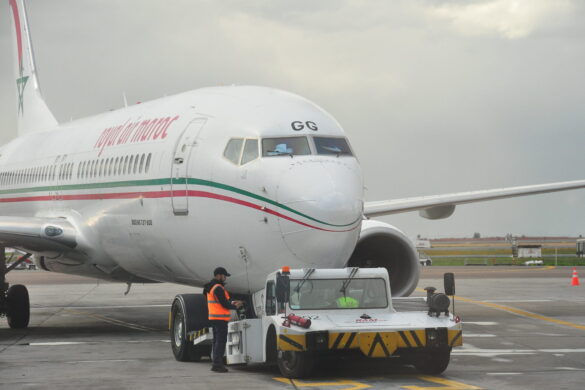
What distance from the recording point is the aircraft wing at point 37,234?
2055 centimetres

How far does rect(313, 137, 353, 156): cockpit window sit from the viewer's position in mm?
15125

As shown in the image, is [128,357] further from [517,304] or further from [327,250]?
[517,304]

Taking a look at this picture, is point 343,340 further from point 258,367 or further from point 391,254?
point 391,254

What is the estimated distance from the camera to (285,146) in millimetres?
15133

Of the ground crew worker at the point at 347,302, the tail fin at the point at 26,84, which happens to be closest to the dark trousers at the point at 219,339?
the ground crew worker at the point at 347,302

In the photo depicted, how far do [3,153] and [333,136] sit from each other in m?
17.0

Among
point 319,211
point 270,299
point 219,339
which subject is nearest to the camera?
point 319,211

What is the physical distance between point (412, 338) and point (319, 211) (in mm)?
2164

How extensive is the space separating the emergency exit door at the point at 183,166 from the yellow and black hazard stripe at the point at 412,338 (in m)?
4.69

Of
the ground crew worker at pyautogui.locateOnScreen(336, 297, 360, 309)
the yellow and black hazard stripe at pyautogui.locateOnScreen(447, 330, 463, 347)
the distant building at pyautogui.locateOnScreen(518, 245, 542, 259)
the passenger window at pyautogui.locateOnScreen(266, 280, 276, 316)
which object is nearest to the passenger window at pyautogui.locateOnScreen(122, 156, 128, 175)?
the passenger window at pyautogui.locateOnScreen(266, 280, 276, 316)

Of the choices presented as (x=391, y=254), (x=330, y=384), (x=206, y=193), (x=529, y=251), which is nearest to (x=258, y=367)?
(x=330, y=384)

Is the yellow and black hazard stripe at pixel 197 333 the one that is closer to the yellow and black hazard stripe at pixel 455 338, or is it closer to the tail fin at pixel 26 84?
the yellow and black hazard stripe at pixel 455 338

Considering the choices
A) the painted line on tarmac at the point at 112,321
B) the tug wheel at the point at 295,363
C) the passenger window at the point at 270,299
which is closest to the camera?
the tug wheel at the point at 295,363

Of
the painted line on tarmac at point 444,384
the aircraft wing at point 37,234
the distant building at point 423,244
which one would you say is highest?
the distant building at point 423,244
